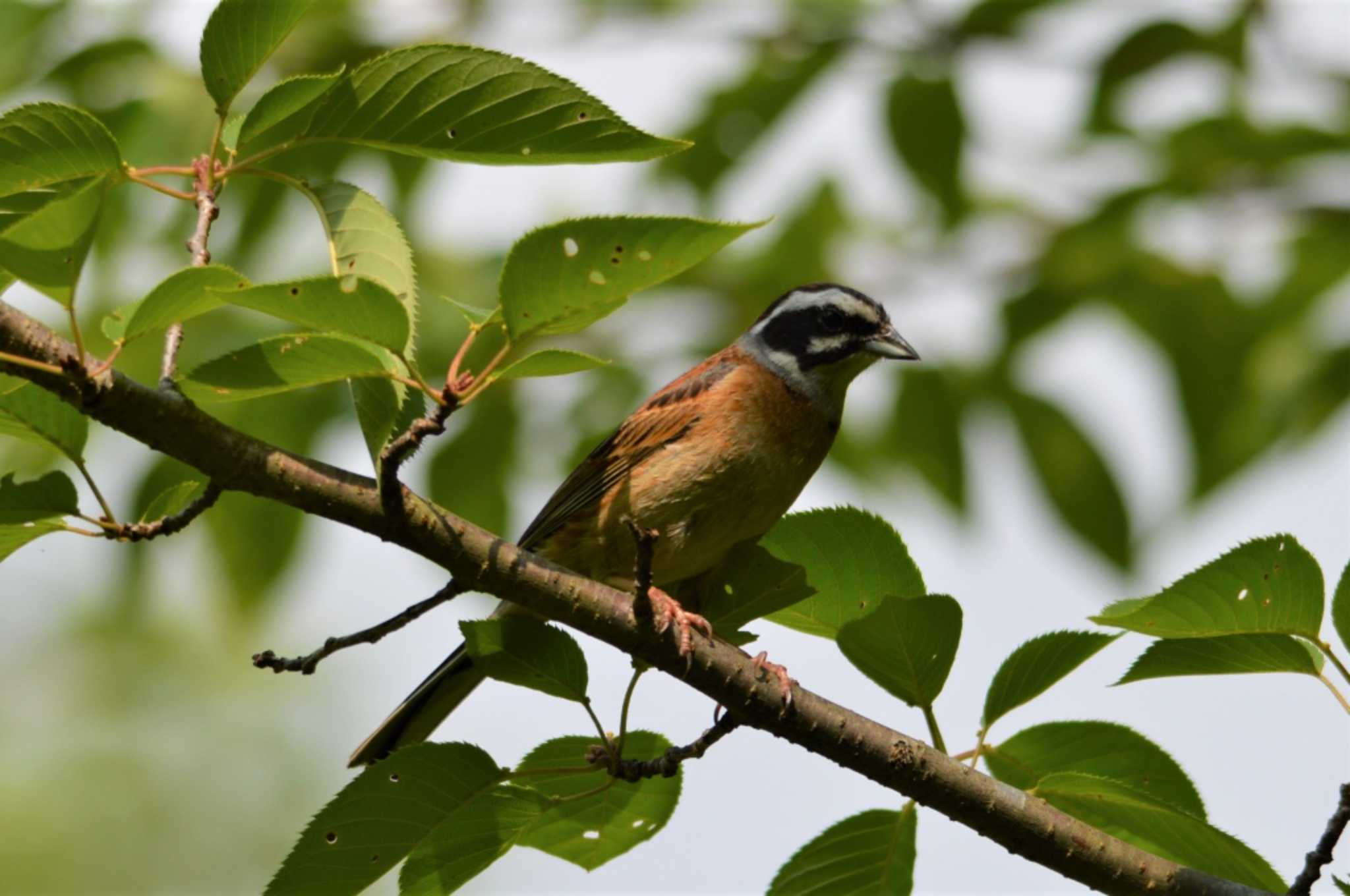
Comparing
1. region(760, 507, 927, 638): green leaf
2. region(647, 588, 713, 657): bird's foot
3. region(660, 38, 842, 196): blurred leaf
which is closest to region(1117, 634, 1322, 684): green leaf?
region(760, 507, 927, 638): green leaf

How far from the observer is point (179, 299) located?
2475mm

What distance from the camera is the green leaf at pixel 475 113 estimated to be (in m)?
2.67

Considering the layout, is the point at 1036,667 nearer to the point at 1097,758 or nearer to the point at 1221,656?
the point at 1097,758

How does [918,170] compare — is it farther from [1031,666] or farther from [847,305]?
[1031,666]

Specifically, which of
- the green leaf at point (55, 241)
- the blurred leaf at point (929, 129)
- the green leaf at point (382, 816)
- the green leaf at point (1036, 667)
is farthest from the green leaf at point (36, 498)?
the blurred leaf at point (929, 129)

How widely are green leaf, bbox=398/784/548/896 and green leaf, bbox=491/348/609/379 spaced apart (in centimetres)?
103

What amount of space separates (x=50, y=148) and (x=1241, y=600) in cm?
238

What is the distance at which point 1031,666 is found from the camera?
10.4ft

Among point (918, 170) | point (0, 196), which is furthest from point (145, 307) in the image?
point (918, 170)

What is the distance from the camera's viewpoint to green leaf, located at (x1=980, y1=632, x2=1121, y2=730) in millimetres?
3109

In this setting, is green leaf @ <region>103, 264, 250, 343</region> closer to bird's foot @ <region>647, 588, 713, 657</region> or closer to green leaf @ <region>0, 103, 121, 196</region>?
green leaf @ <region>0, 103, 121, 196</region>

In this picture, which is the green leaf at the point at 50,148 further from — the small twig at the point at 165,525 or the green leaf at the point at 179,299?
the small twig at the point at 165,525

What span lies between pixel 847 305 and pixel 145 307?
3.88 meters

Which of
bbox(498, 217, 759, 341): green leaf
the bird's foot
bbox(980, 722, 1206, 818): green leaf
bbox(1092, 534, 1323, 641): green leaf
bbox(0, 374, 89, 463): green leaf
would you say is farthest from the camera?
bbox(980, 722, 1206, 818): green leaf
